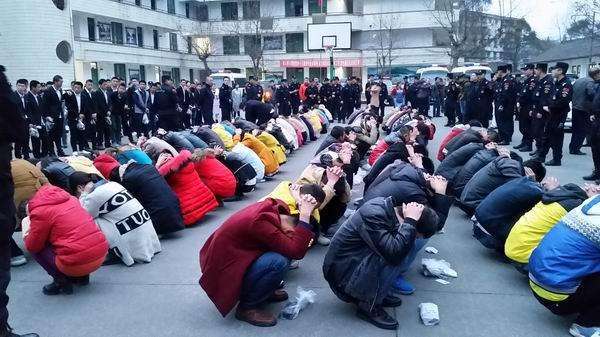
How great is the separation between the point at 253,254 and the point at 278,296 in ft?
2.08

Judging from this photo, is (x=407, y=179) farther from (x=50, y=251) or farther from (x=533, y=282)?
(x=50, y=251)

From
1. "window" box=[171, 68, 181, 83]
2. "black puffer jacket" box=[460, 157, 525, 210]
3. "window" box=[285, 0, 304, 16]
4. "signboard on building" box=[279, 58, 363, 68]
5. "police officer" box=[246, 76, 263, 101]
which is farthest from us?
"window" box=[285, 0, 304, 16]

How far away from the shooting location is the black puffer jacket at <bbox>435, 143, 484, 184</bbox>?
6520 mm

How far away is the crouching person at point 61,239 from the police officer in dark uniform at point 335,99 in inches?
578

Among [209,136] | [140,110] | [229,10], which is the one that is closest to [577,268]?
[209,136]

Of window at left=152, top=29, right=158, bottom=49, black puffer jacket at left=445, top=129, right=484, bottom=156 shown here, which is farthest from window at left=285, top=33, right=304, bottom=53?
black puffer jacket at left=445, top=129, right=484, bottom=156

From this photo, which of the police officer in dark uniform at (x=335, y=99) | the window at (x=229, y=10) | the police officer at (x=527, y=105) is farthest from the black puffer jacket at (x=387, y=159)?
the window at (x=229, y=10)

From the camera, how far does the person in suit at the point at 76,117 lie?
11.3 m

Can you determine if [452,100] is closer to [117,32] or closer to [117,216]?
[117,216]

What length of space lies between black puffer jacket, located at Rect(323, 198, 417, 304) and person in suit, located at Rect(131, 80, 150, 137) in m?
10.9

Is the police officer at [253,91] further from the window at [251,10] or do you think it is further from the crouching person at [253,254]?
the window at [251,10]

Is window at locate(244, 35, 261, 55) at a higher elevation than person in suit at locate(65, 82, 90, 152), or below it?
higher

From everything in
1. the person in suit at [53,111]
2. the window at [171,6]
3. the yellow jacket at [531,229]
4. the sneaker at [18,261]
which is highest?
the window at [171,6]

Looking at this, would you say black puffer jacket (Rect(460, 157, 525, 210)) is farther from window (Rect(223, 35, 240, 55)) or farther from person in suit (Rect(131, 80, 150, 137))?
window (Rect(223, 35, 240, 55))
